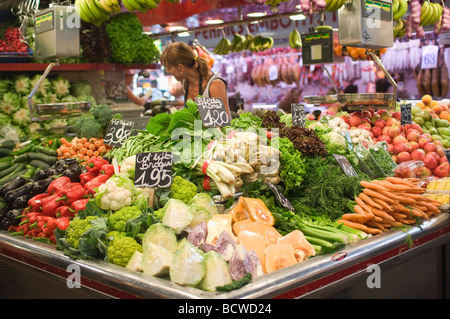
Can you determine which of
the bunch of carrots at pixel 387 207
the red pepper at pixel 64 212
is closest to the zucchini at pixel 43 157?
the red pepper at pixel 64 212

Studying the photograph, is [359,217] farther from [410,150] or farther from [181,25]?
[181,25]

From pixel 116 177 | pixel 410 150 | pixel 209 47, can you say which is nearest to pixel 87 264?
pixel 116 177

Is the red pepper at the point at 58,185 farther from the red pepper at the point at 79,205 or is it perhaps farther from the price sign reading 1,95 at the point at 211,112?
the price sign reading 1,95 at the point at 211,112

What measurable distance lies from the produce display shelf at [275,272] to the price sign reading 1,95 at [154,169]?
54cm

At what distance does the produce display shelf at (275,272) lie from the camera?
2.08m

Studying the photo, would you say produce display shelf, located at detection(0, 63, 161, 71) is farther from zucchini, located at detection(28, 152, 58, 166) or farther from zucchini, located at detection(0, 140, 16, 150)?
zucchini, located at detection(28, 152, 58, 166)

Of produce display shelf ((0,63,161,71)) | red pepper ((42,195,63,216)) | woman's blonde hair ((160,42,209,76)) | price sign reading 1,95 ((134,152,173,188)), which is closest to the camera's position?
price sign reading 1,95 ((134,152,173,188))

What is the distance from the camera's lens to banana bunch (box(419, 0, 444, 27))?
6176mm

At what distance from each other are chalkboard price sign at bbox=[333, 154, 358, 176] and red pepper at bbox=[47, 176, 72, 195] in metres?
1.94

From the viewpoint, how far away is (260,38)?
364 inches

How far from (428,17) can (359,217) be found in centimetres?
454

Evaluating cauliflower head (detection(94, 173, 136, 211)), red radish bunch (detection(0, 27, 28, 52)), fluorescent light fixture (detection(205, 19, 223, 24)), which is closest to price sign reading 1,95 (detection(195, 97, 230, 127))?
cauliflower head (detection(94, 173, 136, 211))

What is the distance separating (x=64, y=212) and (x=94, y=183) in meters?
0.27

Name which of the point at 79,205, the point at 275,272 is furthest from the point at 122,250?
the point at 275,272
